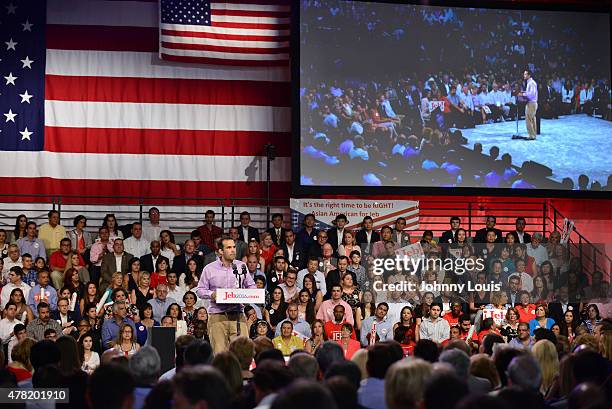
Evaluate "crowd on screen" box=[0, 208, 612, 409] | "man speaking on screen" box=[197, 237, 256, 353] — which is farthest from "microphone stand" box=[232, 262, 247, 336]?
"crowd on screen" box=[0, 208, 612, 409]

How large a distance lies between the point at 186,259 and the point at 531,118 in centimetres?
582

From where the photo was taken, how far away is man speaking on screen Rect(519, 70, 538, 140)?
15703 mm

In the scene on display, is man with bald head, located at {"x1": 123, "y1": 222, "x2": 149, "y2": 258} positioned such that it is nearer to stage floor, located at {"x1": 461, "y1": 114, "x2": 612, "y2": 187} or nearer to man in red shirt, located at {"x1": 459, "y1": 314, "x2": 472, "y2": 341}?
man in red shirt, located at {"x1": 459, "y1": 314, "x2": 472, "y2": 341}

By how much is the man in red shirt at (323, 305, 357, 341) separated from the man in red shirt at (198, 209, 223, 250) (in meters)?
3.06

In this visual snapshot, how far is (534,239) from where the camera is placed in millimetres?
13352

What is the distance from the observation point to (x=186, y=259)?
1380cm

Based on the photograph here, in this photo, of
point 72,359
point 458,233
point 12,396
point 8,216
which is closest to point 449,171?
point 458,233

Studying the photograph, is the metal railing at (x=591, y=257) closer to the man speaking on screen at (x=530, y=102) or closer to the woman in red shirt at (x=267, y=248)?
the man speaking on screen at (x=530, y=102)

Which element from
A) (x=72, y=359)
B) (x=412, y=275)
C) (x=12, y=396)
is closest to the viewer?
(x=12, y=396)

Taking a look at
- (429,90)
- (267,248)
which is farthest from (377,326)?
(429,90)

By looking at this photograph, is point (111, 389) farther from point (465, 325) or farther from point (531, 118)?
point (531, 118)

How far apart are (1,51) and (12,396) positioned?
35.5 ft

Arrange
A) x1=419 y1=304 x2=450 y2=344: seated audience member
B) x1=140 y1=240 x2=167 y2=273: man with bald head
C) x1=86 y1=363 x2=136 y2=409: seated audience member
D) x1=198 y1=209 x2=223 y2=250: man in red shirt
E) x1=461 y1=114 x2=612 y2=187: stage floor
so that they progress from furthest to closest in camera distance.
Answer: x1=461 y1=114 x2=612 y2=187: stage floor → x1=198 y1=209 x2=223 y2=250: man in red shirt → x1=140 y1=240 x2=167 y2=273: man with bald head → x1=419 y1=304 x2=450 y2=344: seated audience member → x1=86 y1=363 x2=136 y2=409: seated audience member

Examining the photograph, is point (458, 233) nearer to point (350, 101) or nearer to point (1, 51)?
point (350, 101)
